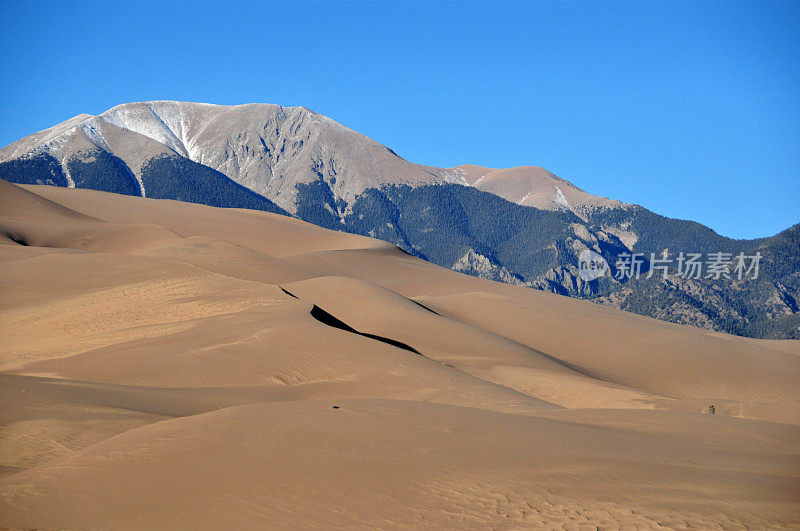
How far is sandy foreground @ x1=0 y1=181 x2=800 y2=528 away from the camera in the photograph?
8469 millimetres

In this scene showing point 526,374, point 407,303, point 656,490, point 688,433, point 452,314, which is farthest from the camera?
point 452,314

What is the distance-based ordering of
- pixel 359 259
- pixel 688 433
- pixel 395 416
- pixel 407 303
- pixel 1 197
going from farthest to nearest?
pixel 359 259
pixel 1 197
pixel 407 303
pixel 688 433
pixel 395 416

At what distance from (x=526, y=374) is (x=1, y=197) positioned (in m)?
48.2

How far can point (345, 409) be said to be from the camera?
13719mm

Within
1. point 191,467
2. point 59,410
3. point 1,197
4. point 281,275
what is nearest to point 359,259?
point 281,275

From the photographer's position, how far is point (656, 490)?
912 cm

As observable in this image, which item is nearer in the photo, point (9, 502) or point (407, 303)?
point (9, 502)

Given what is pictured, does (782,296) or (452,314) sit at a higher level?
(782,296)

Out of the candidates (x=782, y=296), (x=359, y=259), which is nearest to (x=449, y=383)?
(x=359, y=259)

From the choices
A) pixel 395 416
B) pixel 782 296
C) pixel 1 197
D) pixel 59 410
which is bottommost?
pixel 59 410

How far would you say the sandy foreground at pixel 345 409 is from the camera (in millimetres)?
8469

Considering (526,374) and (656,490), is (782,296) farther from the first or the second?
(656,490)

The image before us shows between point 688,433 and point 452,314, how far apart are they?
2864cm

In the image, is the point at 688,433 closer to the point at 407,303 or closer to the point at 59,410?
the point at 59,410
